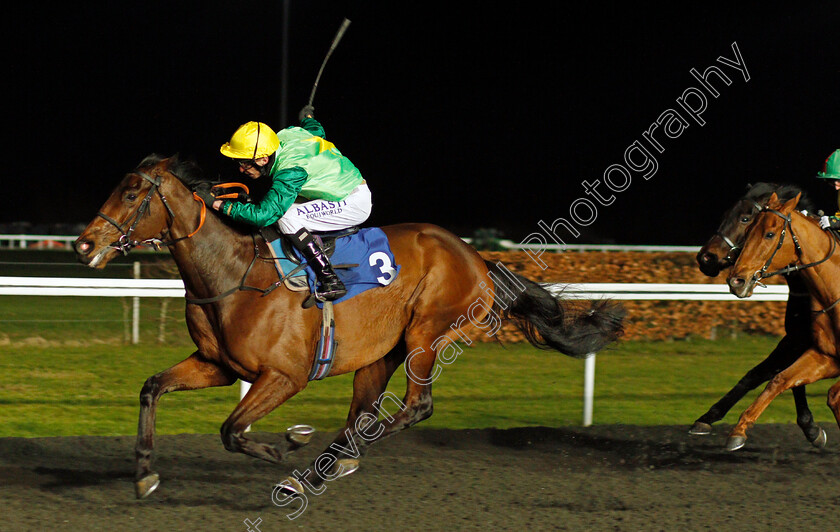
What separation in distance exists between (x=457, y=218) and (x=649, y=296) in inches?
602

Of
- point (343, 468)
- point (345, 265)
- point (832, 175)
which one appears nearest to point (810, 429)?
point (832, 175)

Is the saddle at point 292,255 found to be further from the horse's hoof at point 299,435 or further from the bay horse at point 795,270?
the bay horse at point 795,270

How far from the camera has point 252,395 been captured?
11.0 feet

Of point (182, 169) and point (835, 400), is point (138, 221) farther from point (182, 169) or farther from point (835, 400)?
point (835, 400)

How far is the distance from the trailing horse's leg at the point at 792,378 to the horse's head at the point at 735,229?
1.97ft

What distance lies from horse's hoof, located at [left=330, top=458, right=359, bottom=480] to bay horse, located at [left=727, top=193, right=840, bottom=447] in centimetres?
188

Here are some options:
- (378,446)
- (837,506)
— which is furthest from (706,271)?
(378,446)

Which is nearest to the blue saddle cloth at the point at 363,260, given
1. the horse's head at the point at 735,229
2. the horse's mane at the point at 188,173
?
the horse's mane at the point at 188,173

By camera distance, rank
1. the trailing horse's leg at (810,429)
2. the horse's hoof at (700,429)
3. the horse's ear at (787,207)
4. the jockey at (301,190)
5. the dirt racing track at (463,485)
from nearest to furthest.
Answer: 1. the dirt racing track at (463,485)
2. the jockey at (301,190)
3. the horse's ear at (787,207)
4. the trailing horse's leg at (810,429)
5. the horse's hoof at (700,429)

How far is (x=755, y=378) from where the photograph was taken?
15.7 ft

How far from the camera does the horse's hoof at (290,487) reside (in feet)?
10.9

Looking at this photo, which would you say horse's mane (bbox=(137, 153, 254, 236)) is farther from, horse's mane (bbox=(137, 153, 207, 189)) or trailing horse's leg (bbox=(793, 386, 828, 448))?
trailing horse's leg (bbox=(793, 386, 828, 448))

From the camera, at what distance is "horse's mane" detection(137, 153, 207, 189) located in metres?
3.45

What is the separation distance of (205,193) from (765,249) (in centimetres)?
267
